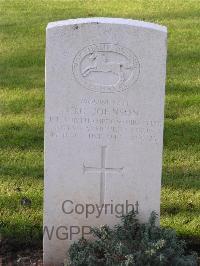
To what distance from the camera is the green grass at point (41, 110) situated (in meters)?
5.31

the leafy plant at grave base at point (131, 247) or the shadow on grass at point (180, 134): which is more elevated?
the shadow on grass at point (180, 134)

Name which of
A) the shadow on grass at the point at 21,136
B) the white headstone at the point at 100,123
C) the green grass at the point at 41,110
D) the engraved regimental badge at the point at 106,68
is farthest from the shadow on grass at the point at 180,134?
the engraved regimental badge at the point at 106,68

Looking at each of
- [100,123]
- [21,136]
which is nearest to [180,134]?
[21,136]

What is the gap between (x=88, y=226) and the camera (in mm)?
4598

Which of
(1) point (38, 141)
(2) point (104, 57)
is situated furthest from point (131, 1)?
(2) point (104, 57)

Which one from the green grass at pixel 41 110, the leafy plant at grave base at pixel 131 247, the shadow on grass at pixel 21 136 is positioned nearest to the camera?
the leafy plant at grave base at pixel 131 247

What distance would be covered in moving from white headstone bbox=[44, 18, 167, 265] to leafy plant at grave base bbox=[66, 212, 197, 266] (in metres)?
0.18

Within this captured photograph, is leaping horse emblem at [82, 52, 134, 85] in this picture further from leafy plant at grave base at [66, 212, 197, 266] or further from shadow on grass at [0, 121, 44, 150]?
Answer: shadow on grass at [0, 121, 44, 150]

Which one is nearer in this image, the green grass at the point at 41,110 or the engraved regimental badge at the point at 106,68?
the engraved regimental badge at the point at 106,68

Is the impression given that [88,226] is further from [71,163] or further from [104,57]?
[104,57]

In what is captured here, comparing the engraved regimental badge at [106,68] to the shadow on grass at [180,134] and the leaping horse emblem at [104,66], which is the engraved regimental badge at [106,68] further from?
the shadow on grass at [180,134]

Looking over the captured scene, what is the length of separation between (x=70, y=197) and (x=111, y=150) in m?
0.41

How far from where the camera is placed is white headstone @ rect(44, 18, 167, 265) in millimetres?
4266

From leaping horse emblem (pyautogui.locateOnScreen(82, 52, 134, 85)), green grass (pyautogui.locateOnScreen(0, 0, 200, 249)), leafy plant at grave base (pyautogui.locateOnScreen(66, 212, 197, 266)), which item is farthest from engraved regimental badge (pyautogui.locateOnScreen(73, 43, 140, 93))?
green grass (pyautogui.locateOnScreen(0, 0, 200, 249))
